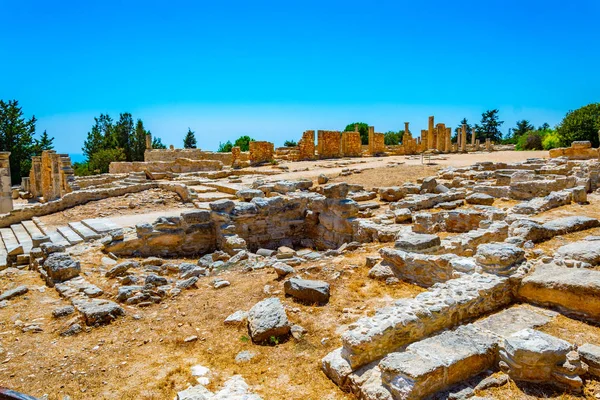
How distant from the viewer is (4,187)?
15.5 m

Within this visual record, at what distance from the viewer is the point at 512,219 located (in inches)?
354

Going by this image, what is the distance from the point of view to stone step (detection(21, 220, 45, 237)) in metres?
12.1

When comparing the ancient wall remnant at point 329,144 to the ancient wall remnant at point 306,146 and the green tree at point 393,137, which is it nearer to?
the ancient wall remnant at point 306,146

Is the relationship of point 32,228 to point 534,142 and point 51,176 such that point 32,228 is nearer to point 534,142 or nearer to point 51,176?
point 51,176

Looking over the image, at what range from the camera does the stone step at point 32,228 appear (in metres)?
12.1

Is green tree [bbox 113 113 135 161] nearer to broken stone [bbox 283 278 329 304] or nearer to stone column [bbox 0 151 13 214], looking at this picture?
stone column [bbox 0 151 13 214]

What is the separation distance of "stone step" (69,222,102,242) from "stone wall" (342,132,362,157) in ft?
67.2

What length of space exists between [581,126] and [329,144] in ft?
54.0

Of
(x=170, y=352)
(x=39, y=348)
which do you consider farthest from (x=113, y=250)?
(x=170, y=352)

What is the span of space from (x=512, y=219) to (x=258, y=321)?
6365mm

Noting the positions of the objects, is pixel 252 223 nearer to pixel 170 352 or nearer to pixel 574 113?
pixel 170 352

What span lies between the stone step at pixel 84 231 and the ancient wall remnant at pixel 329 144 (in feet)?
61.3

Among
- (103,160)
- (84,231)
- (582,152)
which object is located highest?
(103,160)

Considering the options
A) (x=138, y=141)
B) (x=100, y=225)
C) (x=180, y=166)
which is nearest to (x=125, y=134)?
(x=138, y=141)
